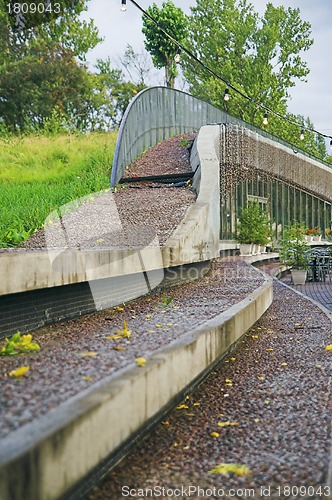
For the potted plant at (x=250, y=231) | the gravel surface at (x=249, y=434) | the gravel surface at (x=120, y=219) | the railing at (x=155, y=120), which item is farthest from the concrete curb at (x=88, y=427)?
the potted plant at (x=250, y=231)

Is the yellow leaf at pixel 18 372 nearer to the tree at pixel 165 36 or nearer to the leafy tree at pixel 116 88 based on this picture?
the tree at pixel 165 36

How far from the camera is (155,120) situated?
792 inches

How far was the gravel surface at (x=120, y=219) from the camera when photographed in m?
8.36

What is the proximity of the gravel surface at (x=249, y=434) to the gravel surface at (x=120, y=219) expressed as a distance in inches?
126

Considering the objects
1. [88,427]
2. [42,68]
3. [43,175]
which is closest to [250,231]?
[43,175]

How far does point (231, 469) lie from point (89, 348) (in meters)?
1.11

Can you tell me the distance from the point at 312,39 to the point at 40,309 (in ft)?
138

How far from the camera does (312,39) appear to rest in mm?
42531

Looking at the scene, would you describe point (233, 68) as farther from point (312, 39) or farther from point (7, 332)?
point (7, 332)

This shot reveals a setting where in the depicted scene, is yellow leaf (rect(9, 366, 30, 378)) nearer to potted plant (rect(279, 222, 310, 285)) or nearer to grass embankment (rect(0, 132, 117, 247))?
grass embankment (rect(0, 132, 117, 247))

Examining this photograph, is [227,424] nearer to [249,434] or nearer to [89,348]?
[249,434]

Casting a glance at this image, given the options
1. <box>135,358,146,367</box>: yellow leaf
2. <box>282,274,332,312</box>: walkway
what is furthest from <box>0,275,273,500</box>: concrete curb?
<box>282,274,332,312</box>: walkway

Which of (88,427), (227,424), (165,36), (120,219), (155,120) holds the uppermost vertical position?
A: (165,36)

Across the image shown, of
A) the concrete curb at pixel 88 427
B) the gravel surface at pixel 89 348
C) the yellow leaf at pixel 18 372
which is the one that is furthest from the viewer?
the yellow leaf at pixel 18 372
